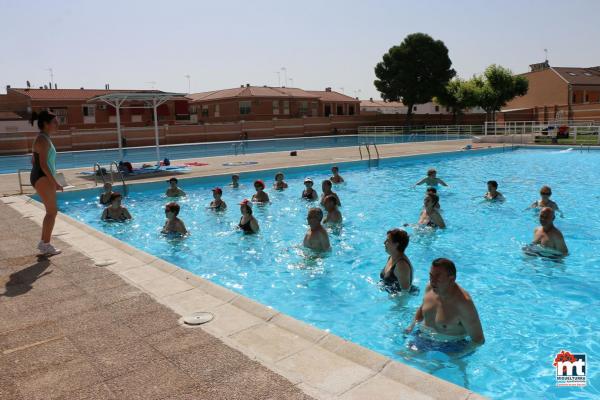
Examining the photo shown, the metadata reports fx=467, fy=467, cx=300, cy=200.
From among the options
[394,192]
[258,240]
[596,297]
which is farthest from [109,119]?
[596,297]

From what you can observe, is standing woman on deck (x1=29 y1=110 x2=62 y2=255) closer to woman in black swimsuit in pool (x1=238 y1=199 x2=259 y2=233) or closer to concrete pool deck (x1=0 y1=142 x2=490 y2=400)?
concrete pool deck (x1=0 y1=142 x2=490 y2=400)

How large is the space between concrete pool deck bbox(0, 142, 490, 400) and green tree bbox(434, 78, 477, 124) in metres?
55.5

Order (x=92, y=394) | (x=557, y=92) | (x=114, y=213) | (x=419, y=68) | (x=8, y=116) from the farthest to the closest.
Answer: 1. (x=419, y=68)
2. (x=557, y=92)
3. (x=8, y=116)
4. (x=114, y=213)
5. (x=92, y=394)

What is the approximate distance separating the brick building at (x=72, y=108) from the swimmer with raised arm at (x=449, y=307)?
50.3 metres

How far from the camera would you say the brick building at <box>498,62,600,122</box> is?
Result: 5544 centimetres

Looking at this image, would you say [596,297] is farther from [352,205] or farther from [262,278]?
[352,205]

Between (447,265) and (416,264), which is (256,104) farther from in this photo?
(447,265)

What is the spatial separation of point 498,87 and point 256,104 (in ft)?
95.3

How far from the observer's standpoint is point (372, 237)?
407 inches

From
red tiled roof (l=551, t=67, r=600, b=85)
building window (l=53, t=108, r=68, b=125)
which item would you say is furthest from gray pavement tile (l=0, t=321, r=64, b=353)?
red tiled roof (l=551, t=67, r=600, b=85)

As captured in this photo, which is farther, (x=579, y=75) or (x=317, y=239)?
(x=579, y=75)

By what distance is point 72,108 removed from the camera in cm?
5181

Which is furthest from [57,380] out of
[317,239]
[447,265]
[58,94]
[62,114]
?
[58,94]

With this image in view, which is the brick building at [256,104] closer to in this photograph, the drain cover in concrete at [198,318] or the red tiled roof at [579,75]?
the red tiled roof at [579,75]
